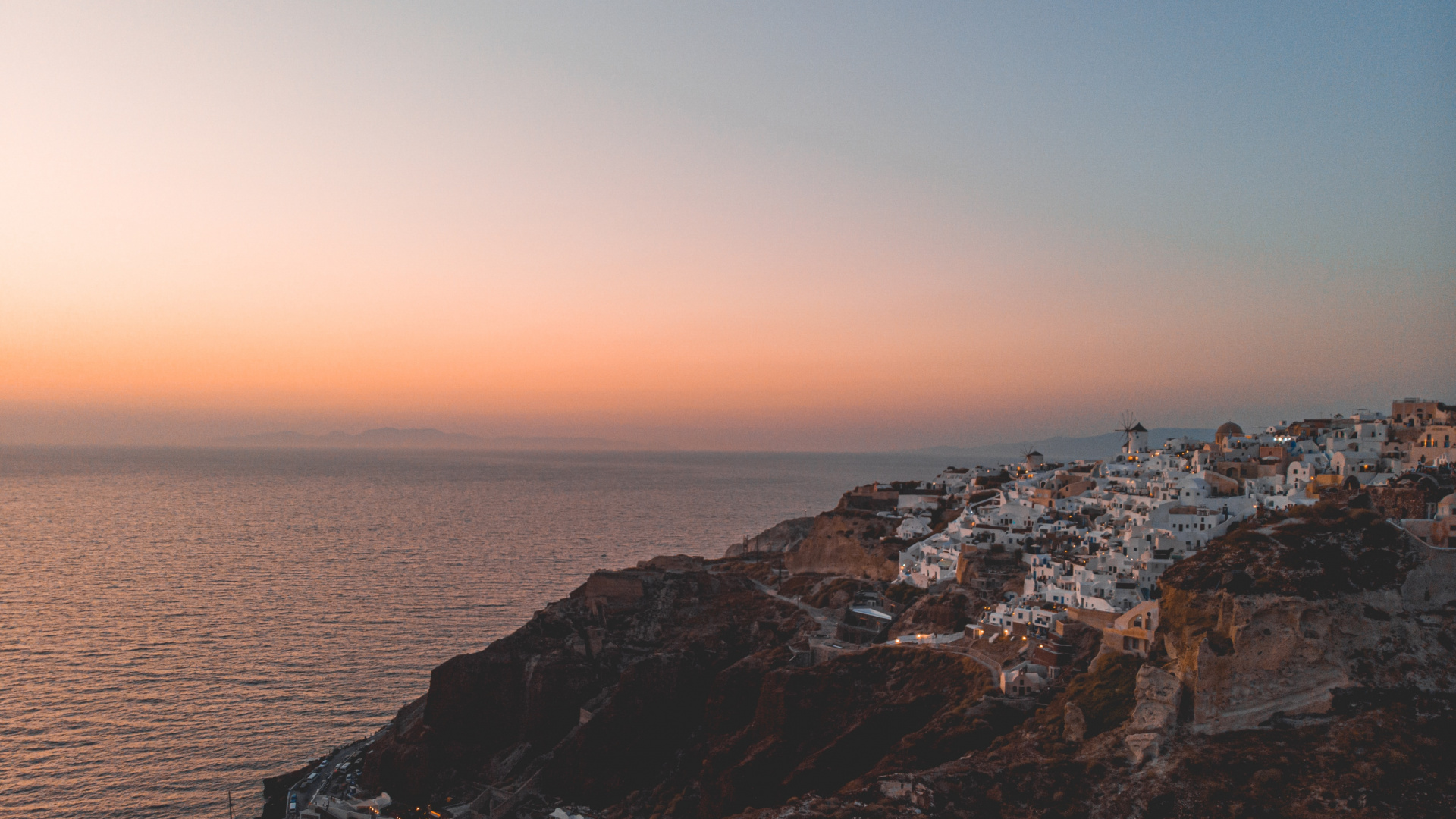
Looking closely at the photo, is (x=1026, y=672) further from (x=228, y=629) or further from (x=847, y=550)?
(x=228, y=629)

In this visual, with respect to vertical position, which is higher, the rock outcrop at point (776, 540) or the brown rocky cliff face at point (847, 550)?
the brown rocky cliff face at point (847, 550)

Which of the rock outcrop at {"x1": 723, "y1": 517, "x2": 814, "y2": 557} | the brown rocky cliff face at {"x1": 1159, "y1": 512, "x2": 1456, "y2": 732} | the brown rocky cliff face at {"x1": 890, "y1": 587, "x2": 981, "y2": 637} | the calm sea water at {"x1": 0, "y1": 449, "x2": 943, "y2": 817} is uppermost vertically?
the brown rocky cliff face at {"x1": 1159, "y1": 512, "x2": 1456, "y2": 732}

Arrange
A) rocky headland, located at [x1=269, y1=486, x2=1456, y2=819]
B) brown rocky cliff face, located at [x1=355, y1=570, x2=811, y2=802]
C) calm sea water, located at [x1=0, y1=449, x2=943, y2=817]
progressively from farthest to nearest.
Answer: brown rocky cliff face, located at [x1=355, y1=570, x2=811, y2=802], calm sea water, located at [x1=0, y1=449, x2=943, y2=817], rocky headland, located at [x1=269, y1=486, x2=1456, y2=819]

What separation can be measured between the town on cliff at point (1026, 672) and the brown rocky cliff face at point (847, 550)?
0.44 metres

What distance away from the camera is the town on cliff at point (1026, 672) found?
98.7 feet

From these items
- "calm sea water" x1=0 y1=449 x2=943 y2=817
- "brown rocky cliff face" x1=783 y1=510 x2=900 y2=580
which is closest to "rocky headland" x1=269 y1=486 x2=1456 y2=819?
"calm sea water" x1=0 y1=449 x2=943 y2=817

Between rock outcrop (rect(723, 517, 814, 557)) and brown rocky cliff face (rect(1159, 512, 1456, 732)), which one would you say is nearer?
brown rocky cliff face (rect(1159, 512, 1456, 732))

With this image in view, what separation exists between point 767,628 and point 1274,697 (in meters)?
33.2

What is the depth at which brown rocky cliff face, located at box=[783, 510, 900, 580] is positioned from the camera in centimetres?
7200

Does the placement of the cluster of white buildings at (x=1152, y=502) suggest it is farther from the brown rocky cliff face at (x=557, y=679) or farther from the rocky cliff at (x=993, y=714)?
the brown rocky cliff face at (x=557, y=679)

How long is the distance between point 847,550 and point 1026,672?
122 ft

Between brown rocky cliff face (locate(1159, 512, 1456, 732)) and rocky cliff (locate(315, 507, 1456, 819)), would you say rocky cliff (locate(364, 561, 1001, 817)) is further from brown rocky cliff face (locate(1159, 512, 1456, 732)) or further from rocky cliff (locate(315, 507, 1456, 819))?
brown rocky cliff face (locate(1159, 512, 1456, 732))

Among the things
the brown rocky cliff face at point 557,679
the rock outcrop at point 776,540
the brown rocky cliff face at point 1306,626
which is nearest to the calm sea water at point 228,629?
the brown rocky cliff face at point 557,679

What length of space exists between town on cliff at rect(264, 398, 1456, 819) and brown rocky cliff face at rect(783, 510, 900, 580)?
44cm
